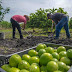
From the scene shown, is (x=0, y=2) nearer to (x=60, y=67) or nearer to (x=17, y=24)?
(x=17, y=24)

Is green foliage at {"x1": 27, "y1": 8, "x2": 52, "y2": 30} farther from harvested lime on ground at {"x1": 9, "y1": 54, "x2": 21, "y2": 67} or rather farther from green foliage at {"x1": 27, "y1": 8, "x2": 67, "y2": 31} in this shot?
harvested lime on ground at {"x1": 9, "y1": 54, "x2": 21, "y2": 67}

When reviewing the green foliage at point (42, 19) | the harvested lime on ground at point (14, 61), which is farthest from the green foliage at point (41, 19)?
the harvested lime on ground at point (14, 61)

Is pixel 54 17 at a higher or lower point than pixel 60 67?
higher

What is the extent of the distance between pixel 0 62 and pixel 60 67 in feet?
3.20

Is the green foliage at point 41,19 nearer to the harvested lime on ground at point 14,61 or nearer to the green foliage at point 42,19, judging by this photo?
the green foliage at point 42,19

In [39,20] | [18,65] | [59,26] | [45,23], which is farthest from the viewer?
[39,20]

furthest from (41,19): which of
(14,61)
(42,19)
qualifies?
(14,61)

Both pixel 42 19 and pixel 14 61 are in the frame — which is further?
pixel 42 19

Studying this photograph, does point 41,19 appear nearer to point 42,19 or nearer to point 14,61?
point 42,19

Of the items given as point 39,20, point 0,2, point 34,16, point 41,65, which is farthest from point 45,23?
point 41,65

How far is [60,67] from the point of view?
155 cm

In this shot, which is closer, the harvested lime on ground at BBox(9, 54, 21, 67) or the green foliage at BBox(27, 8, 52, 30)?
the harvested lime on ground at BBox(9, 54, 21, 67)

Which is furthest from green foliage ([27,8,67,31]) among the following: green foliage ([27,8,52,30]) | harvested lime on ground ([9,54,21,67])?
harvested lime on ground ([9,54,21,67])

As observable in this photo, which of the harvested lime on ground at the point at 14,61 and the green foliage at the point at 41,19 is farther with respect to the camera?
the green foliage at the point at 41,19
